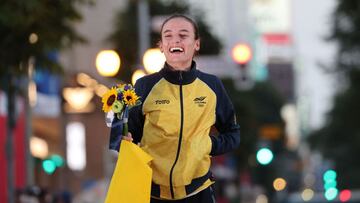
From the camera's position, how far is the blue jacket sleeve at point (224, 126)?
5.40 metres

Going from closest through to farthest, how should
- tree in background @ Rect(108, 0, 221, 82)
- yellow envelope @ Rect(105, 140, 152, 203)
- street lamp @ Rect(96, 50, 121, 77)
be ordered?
yellow envelope @ Rect(105, 140, 152, 203) → street lamp @ Rect(96, 50, 121, 77) → tree in background @ Rect(108, 0, 221, 82)

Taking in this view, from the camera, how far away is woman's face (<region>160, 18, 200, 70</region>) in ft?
17.3

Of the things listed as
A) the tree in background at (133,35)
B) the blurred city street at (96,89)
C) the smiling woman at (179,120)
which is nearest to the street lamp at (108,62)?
the blurred city street at (96,89)

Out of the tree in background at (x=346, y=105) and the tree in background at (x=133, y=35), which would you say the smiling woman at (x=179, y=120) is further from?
the tree in background at (x=346, y=105)

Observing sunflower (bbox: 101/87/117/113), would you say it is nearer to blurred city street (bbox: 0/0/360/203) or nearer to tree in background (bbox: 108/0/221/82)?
blurred city street (bbox: 0/0/360/203)

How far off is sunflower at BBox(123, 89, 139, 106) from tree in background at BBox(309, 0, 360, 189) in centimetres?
3209

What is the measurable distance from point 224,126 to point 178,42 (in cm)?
53

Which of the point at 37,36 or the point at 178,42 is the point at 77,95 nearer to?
the point at 37,36

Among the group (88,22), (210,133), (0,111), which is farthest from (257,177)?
(210,133)

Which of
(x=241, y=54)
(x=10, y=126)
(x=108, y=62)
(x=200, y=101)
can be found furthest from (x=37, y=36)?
(x=241, y=54)

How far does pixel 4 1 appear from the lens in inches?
515

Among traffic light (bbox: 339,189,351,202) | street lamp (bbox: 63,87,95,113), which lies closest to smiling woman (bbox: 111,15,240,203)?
traffic light (bbox: 339,189,351,202)

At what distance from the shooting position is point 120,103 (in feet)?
16.5

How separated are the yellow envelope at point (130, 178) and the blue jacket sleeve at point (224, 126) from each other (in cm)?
57
